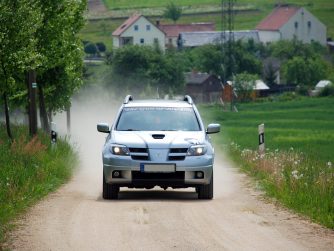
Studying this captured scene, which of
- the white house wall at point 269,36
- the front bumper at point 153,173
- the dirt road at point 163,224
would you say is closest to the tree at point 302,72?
the white house wall at point 269,36

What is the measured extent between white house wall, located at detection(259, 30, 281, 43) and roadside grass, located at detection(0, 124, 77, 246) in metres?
168

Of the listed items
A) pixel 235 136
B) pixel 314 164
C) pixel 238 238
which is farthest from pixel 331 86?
pixel 238 238

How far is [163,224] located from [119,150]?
3.80m

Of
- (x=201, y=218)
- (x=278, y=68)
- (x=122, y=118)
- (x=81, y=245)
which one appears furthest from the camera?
(x=278, y=68)

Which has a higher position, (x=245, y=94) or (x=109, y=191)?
(x=109, y=191)

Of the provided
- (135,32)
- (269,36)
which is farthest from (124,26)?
(269,36)

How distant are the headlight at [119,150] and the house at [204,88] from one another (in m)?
131

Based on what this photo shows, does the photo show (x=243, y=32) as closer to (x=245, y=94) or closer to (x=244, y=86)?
(x=245, y=94)

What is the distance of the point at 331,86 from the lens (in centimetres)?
12750

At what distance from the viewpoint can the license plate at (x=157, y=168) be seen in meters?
18.0

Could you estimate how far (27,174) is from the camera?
20.7 meters

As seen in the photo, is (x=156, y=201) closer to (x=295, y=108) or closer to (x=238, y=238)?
(x=238, y=238)

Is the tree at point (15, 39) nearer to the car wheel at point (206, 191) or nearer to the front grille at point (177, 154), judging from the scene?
the car wheel at point (206, 191)

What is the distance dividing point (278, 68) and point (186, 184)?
475 feet
